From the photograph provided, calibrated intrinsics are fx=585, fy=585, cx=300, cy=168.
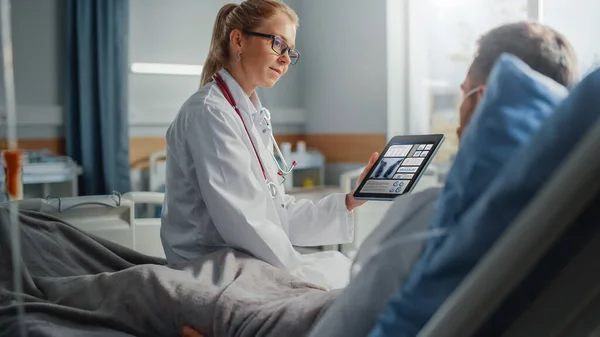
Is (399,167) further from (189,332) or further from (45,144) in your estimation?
(45,144)

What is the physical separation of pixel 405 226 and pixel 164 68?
1067 millimetres

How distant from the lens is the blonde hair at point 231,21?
132 centimetres

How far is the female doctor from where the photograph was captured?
1211 millimetres

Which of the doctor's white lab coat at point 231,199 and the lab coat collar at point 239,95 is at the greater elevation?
the lab coat collar at point 239,95

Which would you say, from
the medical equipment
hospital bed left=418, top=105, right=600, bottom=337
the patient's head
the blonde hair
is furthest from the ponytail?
hospital bed left=418, top=105, right=600, bottom=337

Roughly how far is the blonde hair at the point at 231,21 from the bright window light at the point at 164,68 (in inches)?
2.7

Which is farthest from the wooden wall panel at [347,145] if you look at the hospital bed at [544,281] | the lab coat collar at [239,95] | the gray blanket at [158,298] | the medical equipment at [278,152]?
the hospital bed at [544,281]

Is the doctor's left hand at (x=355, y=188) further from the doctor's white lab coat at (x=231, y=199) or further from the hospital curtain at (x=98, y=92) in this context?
the hospital curtain at (x=98, y=92)

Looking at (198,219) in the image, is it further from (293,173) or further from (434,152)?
(434,152)

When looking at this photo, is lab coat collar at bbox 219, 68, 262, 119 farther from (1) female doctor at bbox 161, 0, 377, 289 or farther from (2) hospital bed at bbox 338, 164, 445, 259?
(2) hospital bed at bbox 338, 164, 445, 259

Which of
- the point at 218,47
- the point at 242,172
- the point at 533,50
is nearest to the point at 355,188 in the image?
the point at 242,172

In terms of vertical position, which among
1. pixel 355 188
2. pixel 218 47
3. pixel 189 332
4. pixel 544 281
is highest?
pixel 218 47

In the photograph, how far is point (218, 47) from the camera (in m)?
1.41

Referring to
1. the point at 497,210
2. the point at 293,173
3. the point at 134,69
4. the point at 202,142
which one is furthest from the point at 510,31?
the point at 134,69
